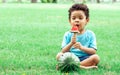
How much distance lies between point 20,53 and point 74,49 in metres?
1.59

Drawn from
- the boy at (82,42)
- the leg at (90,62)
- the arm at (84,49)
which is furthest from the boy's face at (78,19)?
the leg at (90,62)

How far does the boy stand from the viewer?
6.10m

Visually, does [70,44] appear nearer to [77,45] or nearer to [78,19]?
[77,45]

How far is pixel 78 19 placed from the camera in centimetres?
612

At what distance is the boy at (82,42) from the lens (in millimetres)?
6098

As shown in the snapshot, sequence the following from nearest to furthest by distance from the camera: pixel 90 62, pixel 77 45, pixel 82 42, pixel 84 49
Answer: pixel 77 45, pixel 84 49, pixel 90 62, pixel 82 42

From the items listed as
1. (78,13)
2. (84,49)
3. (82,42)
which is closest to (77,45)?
(84,49)

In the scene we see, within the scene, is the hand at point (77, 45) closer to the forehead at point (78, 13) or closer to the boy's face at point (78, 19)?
the boy's face at point (78, 19)

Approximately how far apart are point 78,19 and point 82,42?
0.37 m

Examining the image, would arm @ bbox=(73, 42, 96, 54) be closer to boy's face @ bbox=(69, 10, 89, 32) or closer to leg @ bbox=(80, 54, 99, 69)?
leg @ bbox=(80, 54, 99, 69)

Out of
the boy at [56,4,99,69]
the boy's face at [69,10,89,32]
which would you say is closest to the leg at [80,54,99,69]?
the boy at [56,4,99,69]

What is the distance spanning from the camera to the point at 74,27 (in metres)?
5.80

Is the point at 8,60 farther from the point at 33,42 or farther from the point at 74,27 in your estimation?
the point at 33,42

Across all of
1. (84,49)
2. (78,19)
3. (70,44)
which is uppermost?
(78,19)
